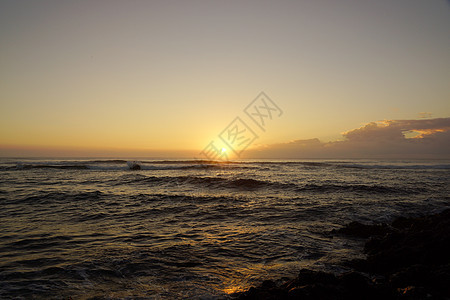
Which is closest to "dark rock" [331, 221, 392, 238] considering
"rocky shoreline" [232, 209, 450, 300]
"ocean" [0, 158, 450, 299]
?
"ocean" [0, 158, 450, 299]

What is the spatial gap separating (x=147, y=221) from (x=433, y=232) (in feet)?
30.0

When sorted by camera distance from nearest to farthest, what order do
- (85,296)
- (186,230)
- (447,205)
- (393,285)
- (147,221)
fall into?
(393,285), (85,296), (186,230), (147,221), (447,205)

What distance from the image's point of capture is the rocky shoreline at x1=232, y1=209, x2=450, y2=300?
3.51 meters

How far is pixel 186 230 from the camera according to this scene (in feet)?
27.9

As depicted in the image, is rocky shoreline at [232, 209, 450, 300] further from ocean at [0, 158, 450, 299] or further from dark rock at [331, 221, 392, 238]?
dark rock at [331, 221, 392, 238]

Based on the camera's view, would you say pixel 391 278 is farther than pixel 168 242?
No

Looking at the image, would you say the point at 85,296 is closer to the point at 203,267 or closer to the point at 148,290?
the point at 148,290

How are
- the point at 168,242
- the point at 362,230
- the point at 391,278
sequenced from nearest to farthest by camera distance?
1. the point at 391,278
2. the point at 168,242
3. the point at 362,230

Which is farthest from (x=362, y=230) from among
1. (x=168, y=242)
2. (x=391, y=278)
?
(x=168, y=242)

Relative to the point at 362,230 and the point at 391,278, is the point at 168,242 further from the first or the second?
the point at 362,230

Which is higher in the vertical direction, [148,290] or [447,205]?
[148,290]

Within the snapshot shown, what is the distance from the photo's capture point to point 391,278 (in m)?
4.10

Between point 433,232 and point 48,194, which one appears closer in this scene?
point 433,232

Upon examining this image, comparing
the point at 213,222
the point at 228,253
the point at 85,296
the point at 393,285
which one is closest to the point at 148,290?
the point at 85,296
